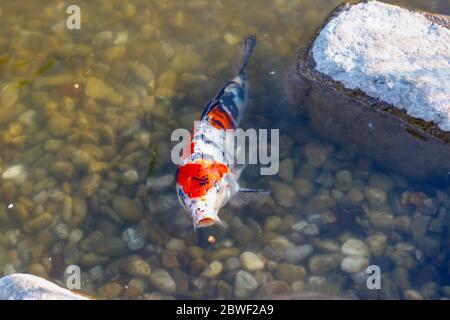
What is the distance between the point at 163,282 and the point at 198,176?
0.90m

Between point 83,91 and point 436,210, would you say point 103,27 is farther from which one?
point 436,210

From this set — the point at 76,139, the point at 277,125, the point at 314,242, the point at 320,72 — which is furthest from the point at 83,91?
the point at 314,242

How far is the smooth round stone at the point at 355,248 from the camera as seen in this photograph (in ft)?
14.5

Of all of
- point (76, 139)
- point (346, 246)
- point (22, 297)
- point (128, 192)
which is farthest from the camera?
point (76, 139)

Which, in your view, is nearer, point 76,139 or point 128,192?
point 128,192

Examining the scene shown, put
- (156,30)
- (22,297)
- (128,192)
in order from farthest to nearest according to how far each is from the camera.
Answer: (156,30) < (128,192) < (22,297)

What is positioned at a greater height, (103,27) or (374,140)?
(103,27)

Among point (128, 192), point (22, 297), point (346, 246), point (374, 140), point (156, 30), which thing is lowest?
point (22, 297)

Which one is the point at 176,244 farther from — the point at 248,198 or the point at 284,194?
the point at 284,194

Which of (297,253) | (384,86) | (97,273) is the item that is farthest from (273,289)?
(384,86)

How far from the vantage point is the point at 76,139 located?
5.11 metres

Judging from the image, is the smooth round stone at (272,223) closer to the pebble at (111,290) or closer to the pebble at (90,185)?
the pebble at (111,290)

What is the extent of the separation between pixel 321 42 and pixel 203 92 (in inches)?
46.4

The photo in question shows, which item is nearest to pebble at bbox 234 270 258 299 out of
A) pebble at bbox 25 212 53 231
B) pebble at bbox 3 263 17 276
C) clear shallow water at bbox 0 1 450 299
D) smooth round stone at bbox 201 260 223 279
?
clear shallow water at bbox 0 1 450 299
